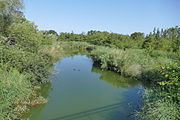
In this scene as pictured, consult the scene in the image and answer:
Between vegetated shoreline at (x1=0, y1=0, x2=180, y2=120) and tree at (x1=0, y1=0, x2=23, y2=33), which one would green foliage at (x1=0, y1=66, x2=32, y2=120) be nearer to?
vegetated shoreline at (x1=0, y1=0, x2=180, y2=120)

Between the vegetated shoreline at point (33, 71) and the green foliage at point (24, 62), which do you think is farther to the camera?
the green foliage at point (24, 62)

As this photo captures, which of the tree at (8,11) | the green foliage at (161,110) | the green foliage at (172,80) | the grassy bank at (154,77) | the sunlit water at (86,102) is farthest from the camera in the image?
the tree at (8,11)

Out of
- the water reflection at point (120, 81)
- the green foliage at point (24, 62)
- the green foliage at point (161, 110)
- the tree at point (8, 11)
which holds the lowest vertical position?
the water reflection at point (120, 81)

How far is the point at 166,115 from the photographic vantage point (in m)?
3.99

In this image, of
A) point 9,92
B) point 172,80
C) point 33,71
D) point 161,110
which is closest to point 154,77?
point 161,110

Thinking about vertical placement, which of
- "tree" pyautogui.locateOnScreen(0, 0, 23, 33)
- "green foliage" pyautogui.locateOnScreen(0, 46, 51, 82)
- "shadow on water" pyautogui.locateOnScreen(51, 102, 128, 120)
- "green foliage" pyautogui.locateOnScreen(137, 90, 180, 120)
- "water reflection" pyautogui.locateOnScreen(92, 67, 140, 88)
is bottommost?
"shadow on water" pyautogui.locateOnScreen(51, 102, 128, 120)

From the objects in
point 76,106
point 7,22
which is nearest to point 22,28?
point 7,22

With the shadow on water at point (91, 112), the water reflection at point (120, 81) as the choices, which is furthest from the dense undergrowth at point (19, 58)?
the water reflection at point (120, 81)

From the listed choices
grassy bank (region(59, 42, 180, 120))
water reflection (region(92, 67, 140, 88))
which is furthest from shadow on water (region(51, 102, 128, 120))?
water reflection (region(92, 67, 140, 88))

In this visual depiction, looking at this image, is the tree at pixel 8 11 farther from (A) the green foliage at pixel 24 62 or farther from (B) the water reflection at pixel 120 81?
(B) the water reflection at pixel 120 81

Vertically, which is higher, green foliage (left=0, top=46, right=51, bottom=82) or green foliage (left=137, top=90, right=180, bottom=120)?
green foliage (left=0, top=46, right=51, bottom=82)

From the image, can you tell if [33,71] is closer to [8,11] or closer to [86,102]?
[86,102]

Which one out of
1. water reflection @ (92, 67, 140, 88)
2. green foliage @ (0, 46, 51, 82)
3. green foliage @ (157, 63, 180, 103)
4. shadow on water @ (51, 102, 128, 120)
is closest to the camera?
green foliage @ (157, 63, 180, 103)

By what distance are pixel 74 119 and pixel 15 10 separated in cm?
688
